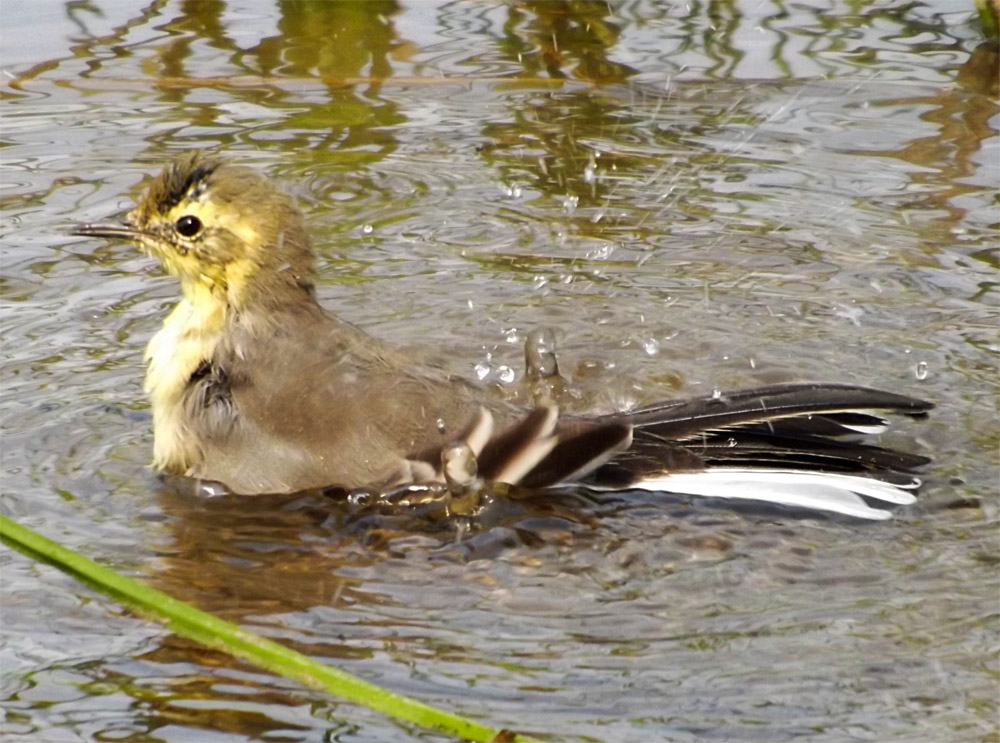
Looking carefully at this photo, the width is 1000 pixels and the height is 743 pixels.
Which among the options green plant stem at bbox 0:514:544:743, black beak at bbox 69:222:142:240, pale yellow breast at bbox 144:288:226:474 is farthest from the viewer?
black beak at bbox 69:222:142:240

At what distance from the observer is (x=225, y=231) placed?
21.7 ft

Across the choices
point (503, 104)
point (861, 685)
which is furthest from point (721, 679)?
point (503, 104)

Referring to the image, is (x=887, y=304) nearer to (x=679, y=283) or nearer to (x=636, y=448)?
(x=679, y=283)

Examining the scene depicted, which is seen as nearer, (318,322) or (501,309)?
(318,322)

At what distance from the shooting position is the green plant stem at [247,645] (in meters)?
4.06

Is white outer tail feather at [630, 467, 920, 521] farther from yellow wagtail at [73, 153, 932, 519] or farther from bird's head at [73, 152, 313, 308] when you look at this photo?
bird's head at [73, 152, 313, 308]

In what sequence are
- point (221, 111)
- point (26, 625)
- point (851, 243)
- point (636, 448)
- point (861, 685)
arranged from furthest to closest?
point (221, 111)
point (851, 243)
point (636, 448)
point (26, 625)
point (861, 685)

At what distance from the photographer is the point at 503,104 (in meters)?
10.1

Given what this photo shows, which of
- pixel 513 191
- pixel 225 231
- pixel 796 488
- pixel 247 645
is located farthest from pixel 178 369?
pixel 513 191

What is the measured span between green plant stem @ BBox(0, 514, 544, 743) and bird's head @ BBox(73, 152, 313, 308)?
2.41 metres

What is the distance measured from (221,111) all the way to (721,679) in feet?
20.3

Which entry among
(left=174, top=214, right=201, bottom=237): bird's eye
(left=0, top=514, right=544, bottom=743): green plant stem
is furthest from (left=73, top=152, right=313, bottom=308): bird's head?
(left=0, top=514, right=544, bottom=743): green plant stem

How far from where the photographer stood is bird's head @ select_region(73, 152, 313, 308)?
21.7ft

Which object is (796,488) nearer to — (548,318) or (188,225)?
(548,318)
